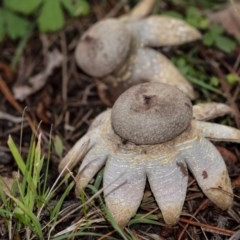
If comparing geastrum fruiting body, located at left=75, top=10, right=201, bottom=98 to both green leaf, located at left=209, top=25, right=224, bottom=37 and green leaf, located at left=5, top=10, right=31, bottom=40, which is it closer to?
green leaf, located at left=209, top=25, right=224, bottom=37

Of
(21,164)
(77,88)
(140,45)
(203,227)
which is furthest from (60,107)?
(203,227)

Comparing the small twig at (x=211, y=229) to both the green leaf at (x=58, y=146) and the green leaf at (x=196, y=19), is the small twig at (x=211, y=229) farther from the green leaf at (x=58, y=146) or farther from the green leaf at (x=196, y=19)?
the green leaf at (x=196, y=19)

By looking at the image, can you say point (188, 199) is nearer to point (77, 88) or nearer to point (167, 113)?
point (167, 113)

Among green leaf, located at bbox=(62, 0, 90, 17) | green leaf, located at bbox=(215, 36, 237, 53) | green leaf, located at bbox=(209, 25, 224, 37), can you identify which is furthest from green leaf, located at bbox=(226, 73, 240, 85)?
green leaf, located at bbox=(62, 0, 90, 17)

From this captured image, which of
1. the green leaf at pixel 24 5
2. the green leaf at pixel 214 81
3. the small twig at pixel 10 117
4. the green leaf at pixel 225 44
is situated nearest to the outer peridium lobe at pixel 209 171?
the green leaf at pixel 214 81

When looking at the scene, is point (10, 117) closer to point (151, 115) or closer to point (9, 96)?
point (9, 96)

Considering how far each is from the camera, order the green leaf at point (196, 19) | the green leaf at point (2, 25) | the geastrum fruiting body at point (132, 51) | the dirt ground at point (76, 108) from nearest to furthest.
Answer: the dirt ground at point (76, 108) < the geastrum fruiting body at point (132, 51) < the green leaf at point (196, 19) < the green leaf at point (2, 25)
